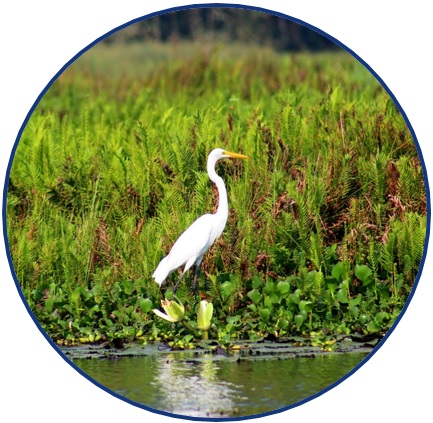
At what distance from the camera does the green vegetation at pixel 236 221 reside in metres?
7.86

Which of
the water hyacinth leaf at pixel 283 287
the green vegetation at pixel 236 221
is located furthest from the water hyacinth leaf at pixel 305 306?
the water hyacinth leaf at pixel 283 287

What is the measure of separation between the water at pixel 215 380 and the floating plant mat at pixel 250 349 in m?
0.04

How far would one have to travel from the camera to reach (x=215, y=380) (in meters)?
7.25

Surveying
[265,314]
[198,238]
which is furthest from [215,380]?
[198,238]

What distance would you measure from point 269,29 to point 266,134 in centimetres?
153

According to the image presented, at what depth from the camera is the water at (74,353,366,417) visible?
7188 mm

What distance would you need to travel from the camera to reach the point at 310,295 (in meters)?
7.92

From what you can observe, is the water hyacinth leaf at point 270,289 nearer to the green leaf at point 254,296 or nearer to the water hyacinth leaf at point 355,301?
the green leaf at point 254,296

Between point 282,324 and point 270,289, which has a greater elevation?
point 270,289

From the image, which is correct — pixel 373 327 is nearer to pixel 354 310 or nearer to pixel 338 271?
pixel 354 310

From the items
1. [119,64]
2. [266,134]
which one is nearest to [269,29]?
[266,134]

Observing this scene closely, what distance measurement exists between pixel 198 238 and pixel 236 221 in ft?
1.34

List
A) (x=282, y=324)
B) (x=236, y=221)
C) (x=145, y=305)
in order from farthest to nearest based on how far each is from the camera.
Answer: (x=236, y=221)
(x=145, y=305)
(x=282, y=324)

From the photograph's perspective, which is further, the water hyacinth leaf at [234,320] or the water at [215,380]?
the water hyacinth leaf at [234,320]
